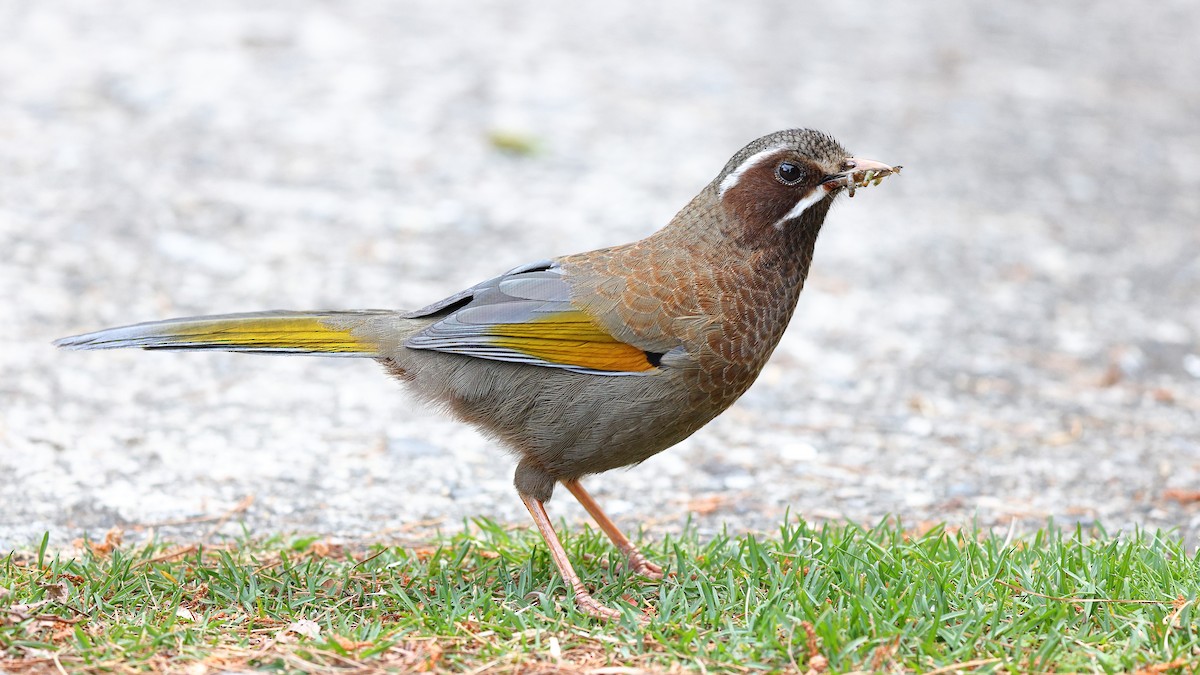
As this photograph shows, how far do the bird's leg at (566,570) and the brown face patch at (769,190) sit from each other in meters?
1.14

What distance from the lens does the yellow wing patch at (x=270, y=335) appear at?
4.39 metres

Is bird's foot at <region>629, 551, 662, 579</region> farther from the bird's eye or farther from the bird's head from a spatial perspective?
the bird's eye

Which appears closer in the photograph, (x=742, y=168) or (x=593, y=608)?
(x=593, y=608)

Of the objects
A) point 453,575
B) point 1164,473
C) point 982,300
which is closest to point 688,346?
point 453,575

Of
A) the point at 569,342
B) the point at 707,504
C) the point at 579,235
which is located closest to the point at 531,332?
the point at 569,342

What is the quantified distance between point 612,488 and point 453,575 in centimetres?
150

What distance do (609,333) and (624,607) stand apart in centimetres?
91

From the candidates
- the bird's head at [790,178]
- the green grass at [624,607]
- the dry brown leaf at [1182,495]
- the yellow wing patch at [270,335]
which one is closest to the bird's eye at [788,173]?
the bird's head at [790,178]

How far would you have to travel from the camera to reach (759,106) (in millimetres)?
10516

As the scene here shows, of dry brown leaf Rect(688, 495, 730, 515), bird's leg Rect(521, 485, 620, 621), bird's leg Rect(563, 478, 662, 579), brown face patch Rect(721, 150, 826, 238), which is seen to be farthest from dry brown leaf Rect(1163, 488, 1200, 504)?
bird's leg Rect(521, 485, 620, 621)

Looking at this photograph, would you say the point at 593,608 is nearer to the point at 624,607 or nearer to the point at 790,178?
the point at 624,607

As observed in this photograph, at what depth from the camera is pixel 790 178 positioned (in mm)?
4418

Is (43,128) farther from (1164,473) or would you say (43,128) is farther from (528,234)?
(1164,473)

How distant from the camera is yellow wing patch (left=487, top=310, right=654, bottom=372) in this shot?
4.31m
